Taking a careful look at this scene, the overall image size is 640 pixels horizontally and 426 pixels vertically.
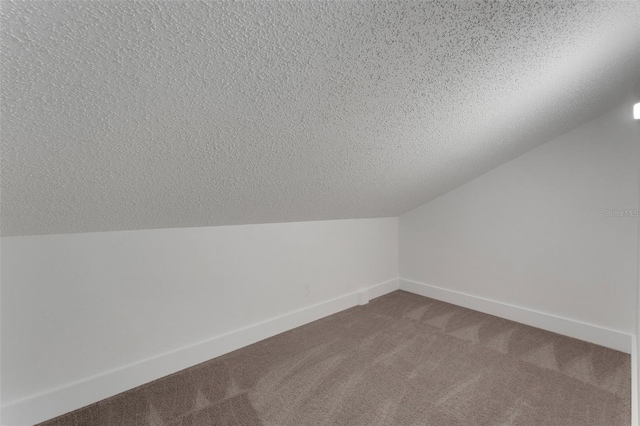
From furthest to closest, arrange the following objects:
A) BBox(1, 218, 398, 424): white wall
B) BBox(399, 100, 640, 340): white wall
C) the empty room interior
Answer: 1. BBox(399, 100, 640, 340): white wall
2. BBox(1, 218, 398, 424): white wall
3. the empty room interior

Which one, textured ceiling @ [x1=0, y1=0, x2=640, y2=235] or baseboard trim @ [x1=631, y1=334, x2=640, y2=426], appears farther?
baseboard trim @ [x1=631, y1=334, x2=640, y2=426]

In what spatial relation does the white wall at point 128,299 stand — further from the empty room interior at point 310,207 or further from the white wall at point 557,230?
the white wall at point 557,230

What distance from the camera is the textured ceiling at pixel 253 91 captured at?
69 centimetres

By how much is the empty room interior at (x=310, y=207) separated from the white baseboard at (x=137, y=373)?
11 mm

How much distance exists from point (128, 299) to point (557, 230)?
10.4 ft

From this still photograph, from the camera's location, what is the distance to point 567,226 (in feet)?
7.68

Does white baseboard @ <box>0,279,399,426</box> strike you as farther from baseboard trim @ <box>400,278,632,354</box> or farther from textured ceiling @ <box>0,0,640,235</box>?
baseboard trim @ <box>400,278,632,354</box>

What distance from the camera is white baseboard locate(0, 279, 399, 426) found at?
1.40 metres

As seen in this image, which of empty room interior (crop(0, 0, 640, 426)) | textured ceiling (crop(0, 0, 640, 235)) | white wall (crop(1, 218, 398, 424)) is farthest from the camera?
white wall (crop(1, 218, 398, 424))

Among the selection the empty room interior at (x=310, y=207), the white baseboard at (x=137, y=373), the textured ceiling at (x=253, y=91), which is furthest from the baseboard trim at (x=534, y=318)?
the textured ceiling at (x=253, y=91)

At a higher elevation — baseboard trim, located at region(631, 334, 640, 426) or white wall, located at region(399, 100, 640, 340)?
white wall, located at region(399, 100, 640, 340)

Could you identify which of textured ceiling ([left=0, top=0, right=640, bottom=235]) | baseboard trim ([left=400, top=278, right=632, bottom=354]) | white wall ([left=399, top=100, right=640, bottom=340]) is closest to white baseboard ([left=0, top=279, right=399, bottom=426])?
textured ceiling ([left=0, top=0, right=640, bottom=235])

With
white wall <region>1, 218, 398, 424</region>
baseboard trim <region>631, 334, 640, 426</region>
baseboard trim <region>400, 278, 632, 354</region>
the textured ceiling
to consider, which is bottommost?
baseboard trim <region>631, 334, 640, 426</region>

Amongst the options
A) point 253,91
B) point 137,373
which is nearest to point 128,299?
point 137,373
